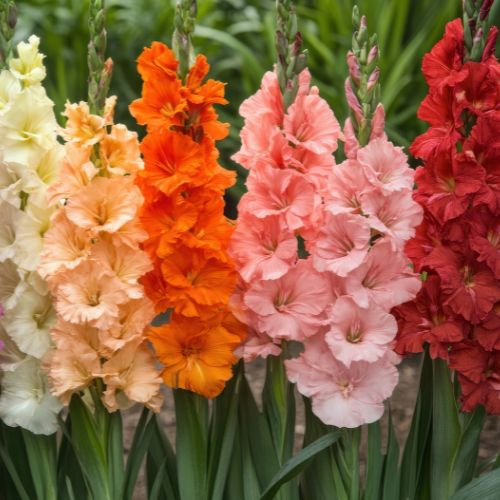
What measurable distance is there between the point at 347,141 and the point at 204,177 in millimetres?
361

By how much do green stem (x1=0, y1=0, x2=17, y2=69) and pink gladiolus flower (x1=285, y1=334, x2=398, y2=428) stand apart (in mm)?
1076

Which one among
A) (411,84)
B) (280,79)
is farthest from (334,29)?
(280,79)

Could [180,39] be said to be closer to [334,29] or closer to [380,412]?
[380,412]

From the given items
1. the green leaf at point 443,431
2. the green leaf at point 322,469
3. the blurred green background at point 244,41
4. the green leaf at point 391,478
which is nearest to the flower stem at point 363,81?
the green leaf at point 443,431

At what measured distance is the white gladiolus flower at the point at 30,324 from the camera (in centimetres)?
273

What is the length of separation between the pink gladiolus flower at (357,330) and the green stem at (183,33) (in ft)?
2.21

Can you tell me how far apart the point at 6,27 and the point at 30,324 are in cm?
77

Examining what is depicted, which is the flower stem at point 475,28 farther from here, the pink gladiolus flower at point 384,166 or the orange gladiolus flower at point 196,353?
the orange gladiolus flower at point 196,353

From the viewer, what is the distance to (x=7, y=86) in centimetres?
276

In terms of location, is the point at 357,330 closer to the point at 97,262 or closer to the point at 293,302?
the point at 293,302

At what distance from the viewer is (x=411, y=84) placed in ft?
20.5

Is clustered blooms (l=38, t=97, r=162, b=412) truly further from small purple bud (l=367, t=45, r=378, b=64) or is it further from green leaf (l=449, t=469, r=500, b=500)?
green leaf (l=449, t=469, r=500, b=500)

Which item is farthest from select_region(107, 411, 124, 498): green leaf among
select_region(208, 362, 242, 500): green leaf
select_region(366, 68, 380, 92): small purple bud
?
select_region(366, 68, 380, 92): small purple bud

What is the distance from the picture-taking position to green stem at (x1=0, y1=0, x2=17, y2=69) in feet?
9.11
